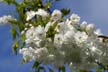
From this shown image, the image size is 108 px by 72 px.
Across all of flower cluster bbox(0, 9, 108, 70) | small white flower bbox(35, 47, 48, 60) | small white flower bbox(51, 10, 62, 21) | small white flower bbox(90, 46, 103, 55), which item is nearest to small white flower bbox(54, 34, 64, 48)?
flower cluster bbox(0, 9, 108, 70)

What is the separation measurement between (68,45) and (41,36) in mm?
319

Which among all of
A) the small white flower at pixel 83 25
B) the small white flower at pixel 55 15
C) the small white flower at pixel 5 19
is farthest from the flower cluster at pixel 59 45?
the small white flower at pixel 5 19

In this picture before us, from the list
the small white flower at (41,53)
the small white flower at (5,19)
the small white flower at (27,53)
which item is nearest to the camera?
the small white flower at (41,53)

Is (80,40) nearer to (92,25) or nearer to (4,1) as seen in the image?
(92,25)

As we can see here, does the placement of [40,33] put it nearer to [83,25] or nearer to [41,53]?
[41,53]

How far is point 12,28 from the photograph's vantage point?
Answer: 5312mm

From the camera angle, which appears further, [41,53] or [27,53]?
[27,53]

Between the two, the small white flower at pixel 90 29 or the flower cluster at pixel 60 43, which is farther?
the small white flower at pixel 90 29

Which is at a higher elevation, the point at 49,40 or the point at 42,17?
the point at 42,17

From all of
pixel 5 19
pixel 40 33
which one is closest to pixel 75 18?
pixel 40 33

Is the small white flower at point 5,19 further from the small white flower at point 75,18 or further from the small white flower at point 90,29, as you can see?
the small white flower at point 90,29

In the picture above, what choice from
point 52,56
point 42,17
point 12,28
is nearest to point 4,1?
point 12,28

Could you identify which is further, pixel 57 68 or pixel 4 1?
pixel 4 1

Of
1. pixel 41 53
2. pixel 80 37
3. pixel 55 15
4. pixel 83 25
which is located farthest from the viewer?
pixel 83 25
